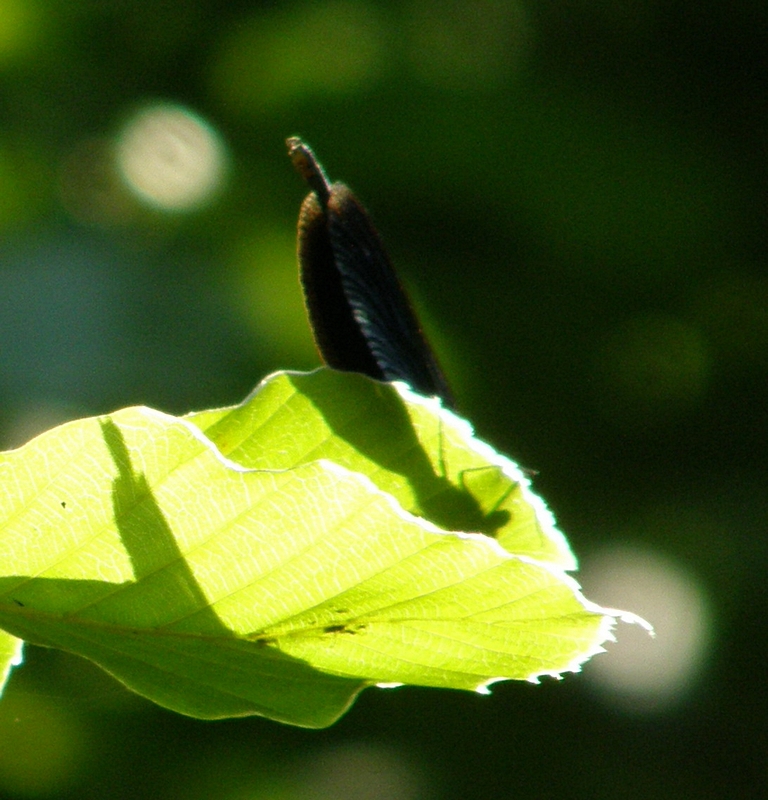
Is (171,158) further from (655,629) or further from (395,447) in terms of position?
(395,447)

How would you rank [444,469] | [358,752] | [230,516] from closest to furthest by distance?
[230,516] → [444,469] → [358,752]

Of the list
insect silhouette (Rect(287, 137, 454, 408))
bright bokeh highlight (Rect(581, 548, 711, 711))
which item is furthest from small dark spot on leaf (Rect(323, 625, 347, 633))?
bright bokeh highlight (Rect(581, 548, 711, 711))

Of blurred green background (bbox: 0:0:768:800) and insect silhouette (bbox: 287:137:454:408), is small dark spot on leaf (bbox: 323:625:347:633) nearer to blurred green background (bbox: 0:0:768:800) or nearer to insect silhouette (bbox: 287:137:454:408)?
insect silhouette (bbox: 287:137:454:408)

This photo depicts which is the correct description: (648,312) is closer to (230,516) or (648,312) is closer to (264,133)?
(264,133)

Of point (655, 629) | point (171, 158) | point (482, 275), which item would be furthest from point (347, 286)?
point (655, 629)

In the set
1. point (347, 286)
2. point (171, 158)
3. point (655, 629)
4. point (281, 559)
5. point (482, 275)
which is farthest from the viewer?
point (482, 275)

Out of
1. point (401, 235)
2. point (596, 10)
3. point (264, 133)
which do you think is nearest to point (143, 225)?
point (264, 133)

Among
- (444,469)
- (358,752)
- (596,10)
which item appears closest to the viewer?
(444,469)
